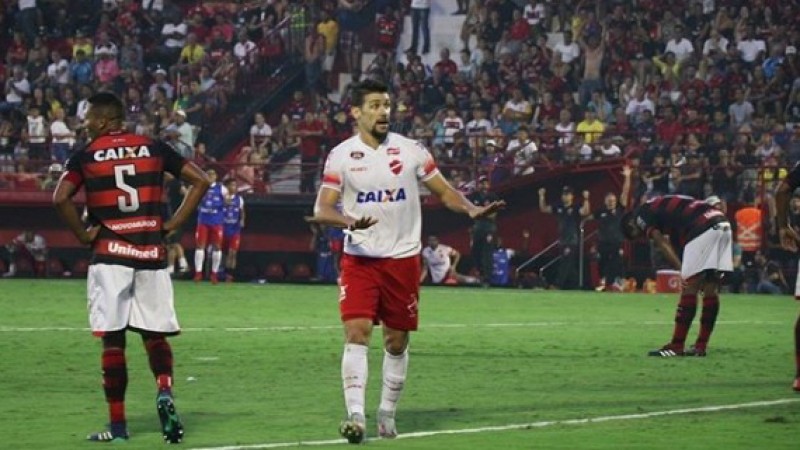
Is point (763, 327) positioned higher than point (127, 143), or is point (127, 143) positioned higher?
point (127, 143)

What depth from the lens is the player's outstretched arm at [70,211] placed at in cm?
1242

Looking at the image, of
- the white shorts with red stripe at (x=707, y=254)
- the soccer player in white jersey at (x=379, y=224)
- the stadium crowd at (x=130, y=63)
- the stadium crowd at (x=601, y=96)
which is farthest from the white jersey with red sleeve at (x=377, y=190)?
the stadium crowd at (x=130, y=63)

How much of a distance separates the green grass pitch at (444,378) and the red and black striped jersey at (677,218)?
137 cm

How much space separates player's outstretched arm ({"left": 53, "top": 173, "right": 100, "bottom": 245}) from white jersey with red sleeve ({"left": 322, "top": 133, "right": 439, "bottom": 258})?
1570mm

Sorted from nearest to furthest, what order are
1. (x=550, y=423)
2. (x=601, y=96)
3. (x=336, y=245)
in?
(x=550, y=423), (x=336, y=245), (x=601, y=96)

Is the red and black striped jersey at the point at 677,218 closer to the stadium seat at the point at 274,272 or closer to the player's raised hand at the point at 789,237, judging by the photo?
the player's raised hand at the point at 789,237

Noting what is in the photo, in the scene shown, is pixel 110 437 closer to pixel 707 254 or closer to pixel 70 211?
pixel 70 211

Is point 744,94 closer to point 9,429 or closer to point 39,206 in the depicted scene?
point 39,206

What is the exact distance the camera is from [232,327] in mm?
24422

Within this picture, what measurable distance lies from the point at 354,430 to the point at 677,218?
9765 millimetres

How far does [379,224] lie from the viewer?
41.9 feet

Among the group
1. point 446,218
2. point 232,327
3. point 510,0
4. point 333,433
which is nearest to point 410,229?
point 333,433

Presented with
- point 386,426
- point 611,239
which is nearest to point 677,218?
point 386,426

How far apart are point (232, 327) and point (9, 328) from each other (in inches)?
109
